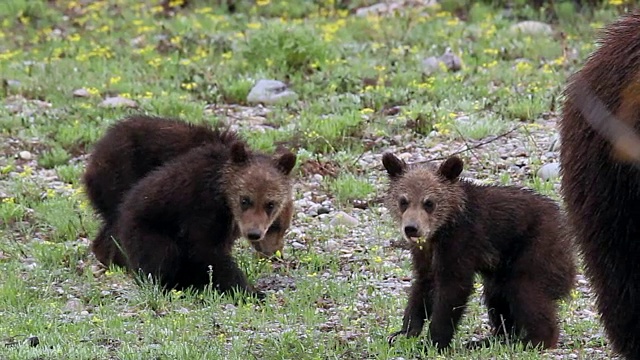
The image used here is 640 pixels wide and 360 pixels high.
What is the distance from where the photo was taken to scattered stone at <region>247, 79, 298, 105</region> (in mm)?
13367

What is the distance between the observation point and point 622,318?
5969 mm

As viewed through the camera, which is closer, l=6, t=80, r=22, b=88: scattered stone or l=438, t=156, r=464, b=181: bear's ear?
l=438, t=156, r=464, b=181: bear's ear

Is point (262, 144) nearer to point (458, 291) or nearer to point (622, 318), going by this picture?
point (458, 291)

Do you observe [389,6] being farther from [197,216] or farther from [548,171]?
[197,216]

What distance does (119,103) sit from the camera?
13227mm

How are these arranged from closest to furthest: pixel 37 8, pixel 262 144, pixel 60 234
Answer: pixel 60 234
pixel 262 144
pixel 37 8

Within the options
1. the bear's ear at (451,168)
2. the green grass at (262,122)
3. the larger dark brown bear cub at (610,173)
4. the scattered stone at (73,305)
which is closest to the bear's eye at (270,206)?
the green grass at (262,122)

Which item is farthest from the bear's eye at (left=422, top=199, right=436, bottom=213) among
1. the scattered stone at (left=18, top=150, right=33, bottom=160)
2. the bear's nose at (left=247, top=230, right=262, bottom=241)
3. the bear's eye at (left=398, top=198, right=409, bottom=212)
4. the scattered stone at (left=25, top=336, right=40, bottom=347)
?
the scattered stone at (left=18, top=150, right=33, bottom=160)

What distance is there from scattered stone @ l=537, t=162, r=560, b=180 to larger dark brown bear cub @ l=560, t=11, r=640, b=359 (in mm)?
4435

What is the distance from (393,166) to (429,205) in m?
0.38

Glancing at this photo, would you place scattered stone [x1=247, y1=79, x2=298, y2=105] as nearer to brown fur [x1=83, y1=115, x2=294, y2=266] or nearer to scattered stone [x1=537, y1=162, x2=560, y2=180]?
scattered stone [x1=537, y1=162, x2=560, y2=180]

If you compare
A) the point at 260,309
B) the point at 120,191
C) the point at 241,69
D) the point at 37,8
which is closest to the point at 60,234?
the point at 120,191

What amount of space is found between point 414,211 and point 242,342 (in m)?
1.24

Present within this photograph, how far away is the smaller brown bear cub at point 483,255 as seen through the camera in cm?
→ 726
